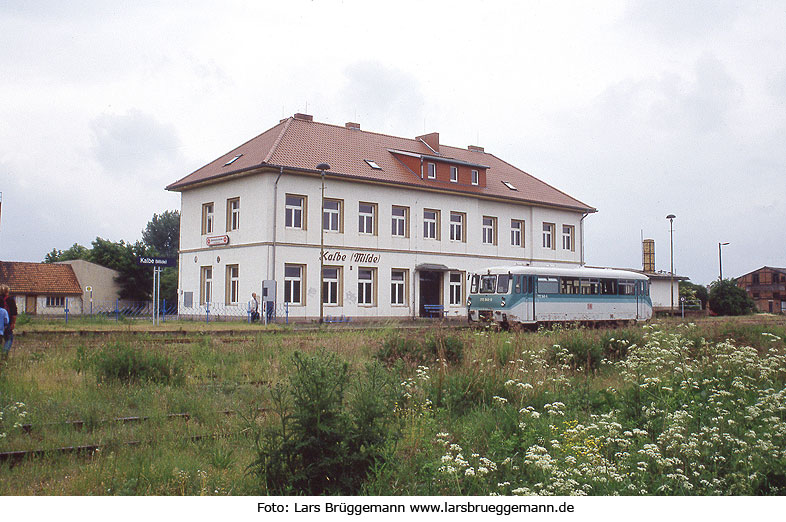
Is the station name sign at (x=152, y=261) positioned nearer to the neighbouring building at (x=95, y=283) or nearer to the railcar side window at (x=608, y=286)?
the railcar side window at (x=608, y=286)

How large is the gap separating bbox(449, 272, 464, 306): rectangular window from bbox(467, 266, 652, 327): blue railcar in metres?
9.89

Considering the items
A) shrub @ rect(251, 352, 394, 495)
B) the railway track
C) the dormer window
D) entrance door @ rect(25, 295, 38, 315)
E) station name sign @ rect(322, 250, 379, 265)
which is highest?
the dormer window

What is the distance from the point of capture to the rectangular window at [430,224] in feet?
131

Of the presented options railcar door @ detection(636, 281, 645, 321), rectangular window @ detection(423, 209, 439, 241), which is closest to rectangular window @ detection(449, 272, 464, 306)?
rectangular window @ detection(423, 209, 439, 241)

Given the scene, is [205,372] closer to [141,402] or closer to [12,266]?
[141,402]

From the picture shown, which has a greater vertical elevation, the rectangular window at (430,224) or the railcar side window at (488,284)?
the rectangular window at (430,224)

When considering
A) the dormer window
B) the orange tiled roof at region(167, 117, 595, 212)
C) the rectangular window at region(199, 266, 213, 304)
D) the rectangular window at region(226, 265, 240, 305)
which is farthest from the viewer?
the dormer window

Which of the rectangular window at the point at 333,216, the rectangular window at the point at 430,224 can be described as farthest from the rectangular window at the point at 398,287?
the rectangular window at the point at 333,216

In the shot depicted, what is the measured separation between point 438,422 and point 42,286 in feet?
168

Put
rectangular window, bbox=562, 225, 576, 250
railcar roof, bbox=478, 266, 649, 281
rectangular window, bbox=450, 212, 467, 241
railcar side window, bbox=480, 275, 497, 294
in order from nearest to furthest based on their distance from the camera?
1. railcar roof, bbox=478, 266, 649, 281
2. railcar side window, bbox=480, 275, 497, 294
3. rectangular window, bbox=450, 212, 467, 241
4. rectangular window, bbox=562, 225, 576, 250

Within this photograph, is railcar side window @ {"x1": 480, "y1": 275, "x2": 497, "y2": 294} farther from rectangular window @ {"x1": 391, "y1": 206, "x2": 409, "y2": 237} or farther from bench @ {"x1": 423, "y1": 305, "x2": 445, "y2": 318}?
rectangular window @ {"x1": 391, "y1": 206, "x2": 409, "y2": 237}

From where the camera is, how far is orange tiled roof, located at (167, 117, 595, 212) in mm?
35750

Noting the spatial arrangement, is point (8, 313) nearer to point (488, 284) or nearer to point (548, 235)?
point (488, 284)

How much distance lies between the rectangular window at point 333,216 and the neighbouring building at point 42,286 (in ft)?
83.8
